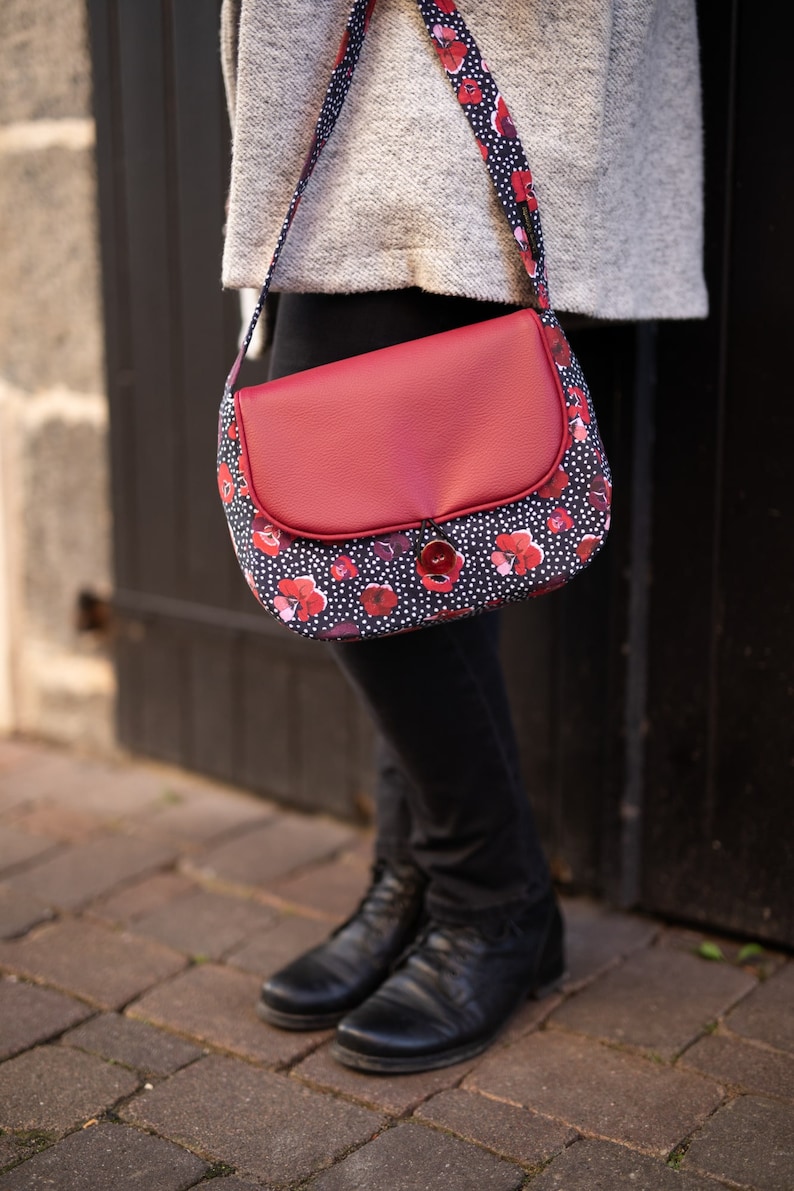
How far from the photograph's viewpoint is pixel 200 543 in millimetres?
2430

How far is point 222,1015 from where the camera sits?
1640mm

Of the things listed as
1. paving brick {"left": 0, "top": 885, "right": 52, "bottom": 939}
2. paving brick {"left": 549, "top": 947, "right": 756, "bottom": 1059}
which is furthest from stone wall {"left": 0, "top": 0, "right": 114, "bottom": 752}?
paving brick {"left": 549, "top": 947, "right": 756, "bottom": 1059}

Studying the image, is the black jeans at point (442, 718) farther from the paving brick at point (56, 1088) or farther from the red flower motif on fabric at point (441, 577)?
the paving brick at point (56, 1088)

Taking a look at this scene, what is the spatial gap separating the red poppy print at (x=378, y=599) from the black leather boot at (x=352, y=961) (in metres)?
0.56

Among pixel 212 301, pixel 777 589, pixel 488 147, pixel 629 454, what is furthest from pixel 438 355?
pixel 212 301

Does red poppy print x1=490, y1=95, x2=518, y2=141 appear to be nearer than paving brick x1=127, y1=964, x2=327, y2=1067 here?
Yes

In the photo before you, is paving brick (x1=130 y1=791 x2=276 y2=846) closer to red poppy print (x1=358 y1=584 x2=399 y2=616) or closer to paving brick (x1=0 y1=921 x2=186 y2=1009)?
paving brick (x1=0 y1=921 x2=186 y2=1009)

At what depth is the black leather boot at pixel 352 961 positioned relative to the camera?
5.24 ft

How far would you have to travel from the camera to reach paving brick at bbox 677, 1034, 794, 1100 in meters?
1.43

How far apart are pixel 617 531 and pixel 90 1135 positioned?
1.09 metres

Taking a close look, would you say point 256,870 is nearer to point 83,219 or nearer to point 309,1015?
point 309,1015

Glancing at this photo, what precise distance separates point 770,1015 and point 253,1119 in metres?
0.70

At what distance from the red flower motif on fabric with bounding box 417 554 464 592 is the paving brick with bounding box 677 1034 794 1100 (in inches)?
27.5

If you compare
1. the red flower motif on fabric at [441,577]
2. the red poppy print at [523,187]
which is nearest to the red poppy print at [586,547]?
the red flower motif on fabric at [441,577]
